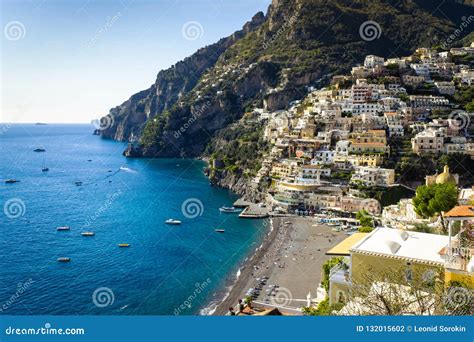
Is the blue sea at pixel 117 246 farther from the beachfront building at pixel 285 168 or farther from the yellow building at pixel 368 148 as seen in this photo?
the yellow building at pixel 368 148

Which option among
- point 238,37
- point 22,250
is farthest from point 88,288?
point 238,37

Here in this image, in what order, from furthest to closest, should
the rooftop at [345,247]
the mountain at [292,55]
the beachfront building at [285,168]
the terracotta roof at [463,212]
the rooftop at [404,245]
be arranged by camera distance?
1. the mountain at [292,55]
2. the beachfront building at [285,168]
3. the rooftop at [345,247]
4. the rooftop at [404,245]
5. the terracotta roof at [463,212]

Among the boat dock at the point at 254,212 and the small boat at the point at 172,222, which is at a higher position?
the boat dock at the point at 254,212

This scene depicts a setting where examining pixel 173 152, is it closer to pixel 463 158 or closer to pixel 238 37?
pixel 238 37
